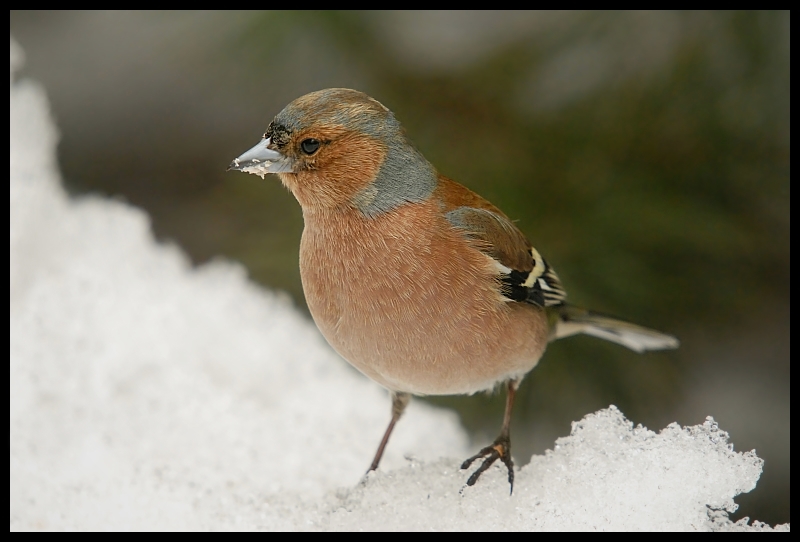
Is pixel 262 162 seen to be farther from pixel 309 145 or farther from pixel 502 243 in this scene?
pixel 502 243

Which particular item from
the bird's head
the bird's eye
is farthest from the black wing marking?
the bird's eye

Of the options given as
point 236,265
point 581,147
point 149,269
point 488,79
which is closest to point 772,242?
point 581,147

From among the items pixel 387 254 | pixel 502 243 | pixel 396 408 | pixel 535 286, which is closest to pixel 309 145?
pixel 387 254

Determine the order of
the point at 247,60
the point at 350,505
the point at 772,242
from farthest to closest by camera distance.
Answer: the point at 247,60
the point at 772,242
the point at 350,505

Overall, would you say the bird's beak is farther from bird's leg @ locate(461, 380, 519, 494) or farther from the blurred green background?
the blurred green background

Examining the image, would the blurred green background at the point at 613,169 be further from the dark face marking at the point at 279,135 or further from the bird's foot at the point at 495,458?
the dark face marking at the point at 279,135

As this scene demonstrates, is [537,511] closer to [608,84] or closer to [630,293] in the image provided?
[630,293]
